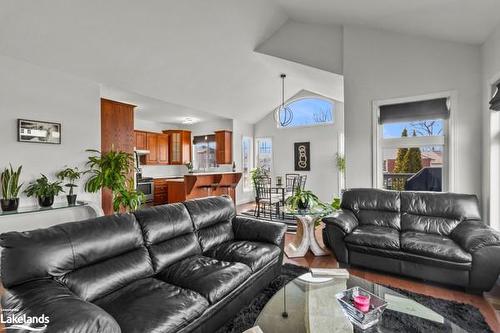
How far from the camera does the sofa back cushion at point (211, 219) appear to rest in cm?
264

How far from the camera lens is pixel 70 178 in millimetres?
3854

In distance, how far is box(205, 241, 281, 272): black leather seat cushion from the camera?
2.30 m

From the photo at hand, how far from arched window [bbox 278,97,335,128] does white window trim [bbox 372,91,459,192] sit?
3126 mm

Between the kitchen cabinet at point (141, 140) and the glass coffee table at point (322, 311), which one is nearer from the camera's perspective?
the glass coffee table at point (322, 311)

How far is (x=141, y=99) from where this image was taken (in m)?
5.40

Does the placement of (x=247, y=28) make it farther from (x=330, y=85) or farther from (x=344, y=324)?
(x=344, y=324)

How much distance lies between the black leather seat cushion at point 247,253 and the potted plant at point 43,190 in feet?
8.14

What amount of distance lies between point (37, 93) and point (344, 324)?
179 inches

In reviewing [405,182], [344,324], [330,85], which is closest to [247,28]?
[330,85]

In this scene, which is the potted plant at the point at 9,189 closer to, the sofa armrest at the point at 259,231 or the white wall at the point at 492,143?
the sofa armrest at the point at 259,231

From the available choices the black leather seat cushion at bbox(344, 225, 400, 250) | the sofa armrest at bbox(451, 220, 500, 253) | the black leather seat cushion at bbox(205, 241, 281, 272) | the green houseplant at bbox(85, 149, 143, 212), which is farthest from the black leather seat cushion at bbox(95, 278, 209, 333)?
the sofa armrest at bbox(451, 220, 500, 253)

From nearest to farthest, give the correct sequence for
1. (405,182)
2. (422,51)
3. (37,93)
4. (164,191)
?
1. (37,93)
2. (422,51)
3. (405,182)
4. (164,191)

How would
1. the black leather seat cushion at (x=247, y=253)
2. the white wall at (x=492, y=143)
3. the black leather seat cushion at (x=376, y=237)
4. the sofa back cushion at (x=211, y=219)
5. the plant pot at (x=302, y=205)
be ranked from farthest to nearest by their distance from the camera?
the plant pot at (x=302, y=205) → the white wall at (x=492, y=143) → the black leather seat cushion at (x=376, y=237) → the sofa back cushion at (x=211, y=219) → the black leather seat cushion at (x=247, y=253)

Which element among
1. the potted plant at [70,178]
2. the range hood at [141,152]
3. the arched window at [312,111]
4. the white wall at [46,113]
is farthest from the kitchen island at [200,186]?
the potted plant at [70,178]
